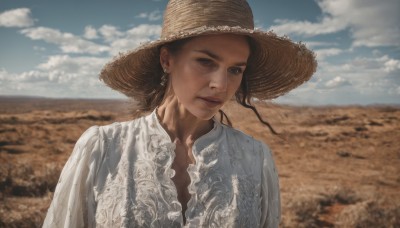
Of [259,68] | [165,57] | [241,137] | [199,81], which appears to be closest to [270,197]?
[241,137]

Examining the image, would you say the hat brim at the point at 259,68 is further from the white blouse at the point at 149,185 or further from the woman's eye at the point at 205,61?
the white blouse at the point at 149,185

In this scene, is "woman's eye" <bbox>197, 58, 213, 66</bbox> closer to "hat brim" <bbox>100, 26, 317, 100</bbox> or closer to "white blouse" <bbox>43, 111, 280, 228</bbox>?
"hat brim" <bbox>100, 26, 317, 100</bbox>

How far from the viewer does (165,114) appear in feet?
6.36

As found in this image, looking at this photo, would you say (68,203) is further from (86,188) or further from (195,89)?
(195,89)

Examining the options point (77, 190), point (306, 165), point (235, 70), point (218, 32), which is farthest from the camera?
point (306, 165)

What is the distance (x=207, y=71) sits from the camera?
171 cm

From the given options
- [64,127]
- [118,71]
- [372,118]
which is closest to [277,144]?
[372,118]

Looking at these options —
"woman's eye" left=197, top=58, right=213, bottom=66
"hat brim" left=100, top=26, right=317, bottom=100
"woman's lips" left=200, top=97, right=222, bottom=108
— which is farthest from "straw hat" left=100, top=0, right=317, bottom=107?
"woman's lips" left=200, top=97, right=222, bottom=108

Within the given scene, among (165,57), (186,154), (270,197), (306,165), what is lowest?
(306,165)

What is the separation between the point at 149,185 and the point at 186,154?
1.12 feet

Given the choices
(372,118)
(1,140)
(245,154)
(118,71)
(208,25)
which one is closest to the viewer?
(208,25)

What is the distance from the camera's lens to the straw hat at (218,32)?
173 centimetres

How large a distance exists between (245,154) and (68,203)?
0.94 meters

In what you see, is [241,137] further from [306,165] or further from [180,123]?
[306,165]
